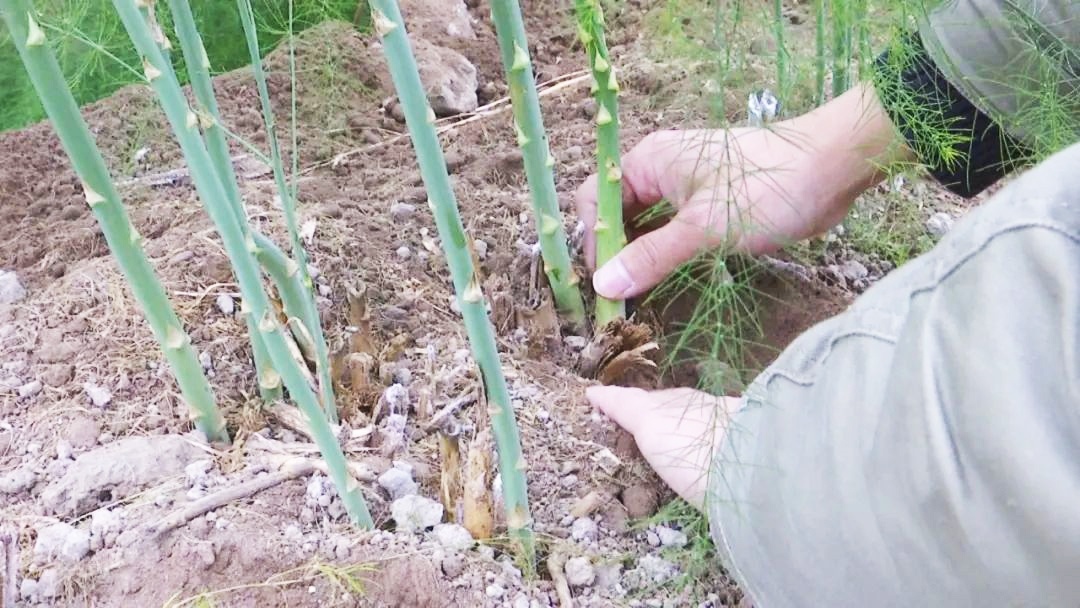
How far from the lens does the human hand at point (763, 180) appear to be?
0.89 meters

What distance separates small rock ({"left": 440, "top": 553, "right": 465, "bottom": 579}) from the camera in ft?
2.33

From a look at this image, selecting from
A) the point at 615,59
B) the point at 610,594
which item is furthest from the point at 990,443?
the point at 615,59

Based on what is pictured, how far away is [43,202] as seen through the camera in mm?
1128

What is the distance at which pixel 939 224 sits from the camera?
3.71ft

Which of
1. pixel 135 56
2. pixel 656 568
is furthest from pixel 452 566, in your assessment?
pixel 135 56

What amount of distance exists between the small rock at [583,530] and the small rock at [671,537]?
0.18 ft

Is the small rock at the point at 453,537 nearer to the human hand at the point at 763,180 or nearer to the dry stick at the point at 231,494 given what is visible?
the dry stick at the point at 231,494

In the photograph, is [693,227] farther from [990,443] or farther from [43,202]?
[43,202]

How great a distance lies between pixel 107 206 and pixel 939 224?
2.86 ft

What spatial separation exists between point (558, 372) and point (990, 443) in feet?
1.50

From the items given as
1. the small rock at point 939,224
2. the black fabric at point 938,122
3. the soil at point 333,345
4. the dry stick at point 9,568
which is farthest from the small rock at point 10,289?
the small rock at point 939,224

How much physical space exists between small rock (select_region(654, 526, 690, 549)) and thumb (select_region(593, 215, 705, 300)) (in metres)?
0.23

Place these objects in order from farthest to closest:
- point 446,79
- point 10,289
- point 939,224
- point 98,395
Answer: point 446,79 → point 939,224 → point 10,289 → point 98,395

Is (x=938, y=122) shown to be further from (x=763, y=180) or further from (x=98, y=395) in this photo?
(x=98, y=395)
